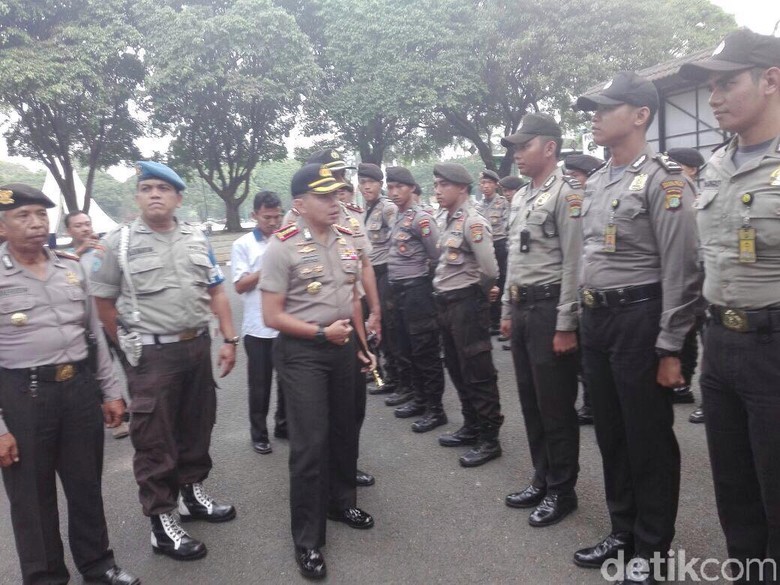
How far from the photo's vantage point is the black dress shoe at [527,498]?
333 centimetres

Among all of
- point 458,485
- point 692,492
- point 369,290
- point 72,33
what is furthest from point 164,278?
point 72,33

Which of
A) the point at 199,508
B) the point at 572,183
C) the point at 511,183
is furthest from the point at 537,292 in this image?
the point at 511,183

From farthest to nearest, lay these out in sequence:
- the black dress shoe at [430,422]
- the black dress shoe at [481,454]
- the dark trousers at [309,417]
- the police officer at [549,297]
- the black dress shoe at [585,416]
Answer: the black dress shoe at [430,422]
the black dress shoe at [585,416]
the black dress shoe at [481,454]
the police officer at [549,297]
the dark trousers at [309,417]

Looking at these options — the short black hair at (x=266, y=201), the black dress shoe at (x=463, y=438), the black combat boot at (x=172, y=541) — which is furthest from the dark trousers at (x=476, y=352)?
the black combat boot at (x=172, y=541)

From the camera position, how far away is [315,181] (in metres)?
2.96

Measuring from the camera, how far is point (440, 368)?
15.8ft

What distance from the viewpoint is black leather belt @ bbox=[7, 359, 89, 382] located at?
2.60 metres

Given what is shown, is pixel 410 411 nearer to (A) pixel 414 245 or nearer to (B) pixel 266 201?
(A) pixel 414 245

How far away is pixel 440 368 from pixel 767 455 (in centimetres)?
294

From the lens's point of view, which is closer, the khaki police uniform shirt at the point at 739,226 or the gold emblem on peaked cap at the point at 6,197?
the khaki police uniform shirt at the point at 739,226

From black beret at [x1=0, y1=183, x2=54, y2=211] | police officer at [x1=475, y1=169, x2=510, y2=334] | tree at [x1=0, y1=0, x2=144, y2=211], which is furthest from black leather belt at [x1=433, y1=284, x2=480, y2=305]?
tree at [x1=0, y1=0, x2=144, y2=211]

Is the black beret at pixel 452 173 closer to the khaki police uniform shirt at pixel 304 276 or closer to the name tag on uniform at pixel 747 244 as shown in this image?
the khaki police uniform shirt at pixel 304 276

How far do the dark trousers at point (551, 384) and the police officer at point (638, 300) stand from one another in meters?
0.37

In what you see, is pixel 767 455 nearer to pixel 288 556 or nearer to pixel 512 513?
pixel 512 513
